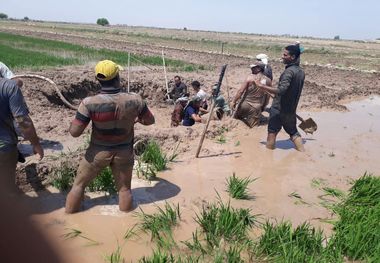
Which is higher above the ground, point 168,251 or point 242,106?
point 242,106

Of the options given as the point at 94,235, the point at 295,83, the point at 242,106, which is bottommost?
the point at 94,235

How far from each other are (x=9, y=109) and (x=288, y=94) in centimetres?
447

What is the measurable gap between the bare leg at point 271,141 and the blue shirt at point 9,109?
4.48 m

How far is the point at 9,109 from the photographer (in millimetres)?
4105

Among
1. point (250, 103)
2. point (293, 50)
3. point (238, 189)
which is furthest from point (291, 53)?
A: point (238, 189)

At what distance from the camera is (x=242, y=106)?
8.73m

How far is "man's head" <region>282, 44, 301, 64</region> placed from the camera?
652cm

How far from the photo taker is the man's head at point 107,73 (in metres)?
3.92

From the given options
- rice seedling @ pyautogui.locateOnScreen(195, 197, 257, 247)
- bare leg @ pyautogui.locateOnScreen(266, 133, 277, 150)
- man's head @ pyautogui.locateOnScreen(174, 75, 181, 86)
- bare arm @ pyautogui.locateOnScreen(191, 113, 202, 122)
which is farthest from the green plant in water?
man's head @ pyautogui.locateOnScreen(174, 75, 181, 86)

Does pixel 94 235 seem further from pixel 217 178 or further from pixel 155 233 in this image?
pixel 217 178

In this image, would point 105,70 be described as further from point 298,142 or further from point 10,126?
point 298,142

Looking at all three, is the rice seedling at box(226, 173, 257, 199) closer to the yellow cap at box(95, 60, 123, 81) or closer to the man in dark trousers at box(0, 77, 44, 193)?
the yellow cap at box(95, 60, 123, 81)

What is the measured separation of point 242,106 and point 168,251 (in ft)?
17.8

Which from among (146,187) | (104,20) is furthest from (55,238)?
(104,20)
